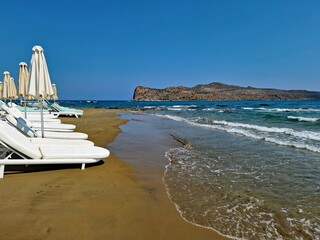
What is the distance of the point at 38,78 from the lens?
7336 millimetres

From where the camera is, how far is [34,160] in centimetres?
569

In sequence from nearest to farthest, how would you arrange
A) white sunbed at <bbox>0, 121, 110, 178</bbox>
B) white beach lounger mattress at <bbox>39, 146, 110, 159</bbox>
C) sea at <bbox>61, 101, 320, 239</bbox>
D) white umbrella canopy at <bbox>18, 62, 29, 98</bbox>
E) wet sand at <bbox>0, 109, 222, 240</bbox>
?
wet sand at <bbox>0, 109, 222, 240</bbox>, sea at <bbox>61, 101, 320, 239</bbox>, white sunbed at <bbox>0, 121, 110, 178</bbox>, white beach lounger mattress at <bbox>39, 146, 110, 159</bbox>, white umbrella canopy at <bbox>18, 62, 29, 98</bbox>

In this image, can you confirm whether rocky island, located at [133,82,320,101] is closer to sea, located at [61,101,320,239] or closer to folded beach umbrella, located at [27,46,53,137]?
sea, located at [61,101,320,239]

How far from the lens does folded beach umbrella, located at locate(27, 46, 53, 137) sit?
7.32 meters

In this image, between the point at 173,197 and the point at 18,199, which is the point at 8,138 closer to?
the point at 18,199

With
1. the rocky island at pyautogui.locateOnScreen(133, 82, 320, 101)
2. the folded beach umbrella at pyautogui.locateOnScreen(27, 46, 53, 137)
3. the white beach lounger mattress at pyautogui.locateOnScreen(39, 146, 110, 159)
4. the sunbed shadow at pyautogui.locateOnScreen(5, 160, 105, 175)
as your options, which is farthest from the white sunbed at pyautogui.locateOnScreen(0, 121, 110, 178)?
the rocky island at pyautogui.locateOnScreen(133, 82, 320, 101)

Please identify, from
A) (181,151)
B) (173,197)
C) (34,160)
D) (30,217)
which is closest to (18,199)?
(30,217)

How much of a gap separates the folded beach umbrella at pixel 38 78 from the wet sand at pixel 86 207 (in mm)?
2309

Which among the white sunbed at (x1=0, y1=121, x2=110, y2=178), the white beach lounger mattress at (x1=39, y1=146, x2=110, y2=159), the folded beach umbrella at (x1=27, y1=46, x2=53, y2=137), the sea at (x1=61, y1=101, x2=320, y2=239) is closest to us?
the sea at (x1=61, y1=101, x2=320, y2=239)

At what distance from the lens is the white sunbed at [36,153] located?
553 cm

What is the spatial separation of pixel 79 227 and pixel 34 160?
2843 mm

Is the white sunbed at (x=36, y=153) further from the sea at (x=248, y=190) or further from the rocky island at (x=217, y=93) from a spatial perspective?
the rocky island at (x=217, y=93)

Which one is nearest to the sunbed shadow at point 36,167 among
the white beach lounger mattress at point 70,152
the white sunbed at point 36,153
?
the white sunbed at point 36,153

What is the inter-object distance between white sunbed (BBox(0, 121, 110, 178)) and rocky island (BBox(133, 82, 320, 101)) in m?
154
